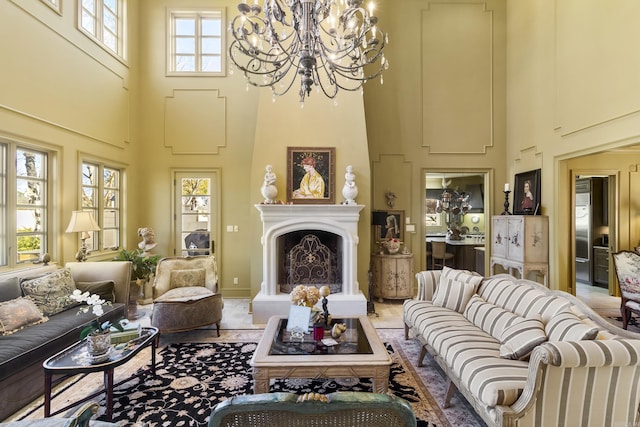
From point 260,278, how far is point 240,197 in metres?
1.55

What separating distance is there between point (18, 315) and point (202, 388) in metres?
1.67

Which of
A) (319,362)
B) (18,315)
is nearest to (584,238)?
(319,362)

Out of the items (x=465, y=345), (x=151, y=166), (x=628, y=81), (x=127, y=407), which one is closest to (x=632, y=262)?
(x=628, y=81)

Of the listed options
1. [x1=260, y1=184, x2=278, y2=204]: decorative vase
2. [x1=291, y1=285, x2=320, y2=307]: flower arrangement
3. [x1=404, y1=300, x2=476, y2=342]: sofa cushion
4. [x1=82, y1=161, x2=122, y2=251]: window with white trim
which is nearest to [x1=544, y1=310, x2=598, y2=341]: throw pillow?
[x1=404, y1=300, x2=476, y2=342]: sofa cushion

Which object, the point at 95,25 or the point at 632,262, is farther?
the point at 95,25

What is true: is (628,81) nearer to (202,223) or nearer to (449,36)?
(449,36)

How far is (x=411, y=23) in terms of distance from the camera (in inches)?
218

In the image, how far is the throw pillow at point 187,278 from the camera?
4.13 m

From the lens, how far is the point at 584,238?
6203 millimetres

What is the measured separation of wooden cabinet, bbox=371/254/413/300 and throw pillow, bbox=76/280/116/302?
144 inches

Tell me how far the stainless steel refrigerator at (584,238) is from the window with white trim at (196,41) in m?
7.15

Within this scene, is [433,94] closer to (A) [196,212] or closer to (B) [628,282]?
(B) [628,282]

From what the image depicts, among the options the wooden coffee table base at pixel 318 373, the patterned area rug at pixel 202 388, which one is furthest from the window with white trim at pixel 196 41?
Answer: the wooden coffee table base at pixel 318 373

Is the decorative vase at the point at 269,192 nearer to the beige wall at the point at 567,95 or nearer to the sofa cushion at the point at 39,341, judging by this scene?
the sofa cushion at the point at 39,341
